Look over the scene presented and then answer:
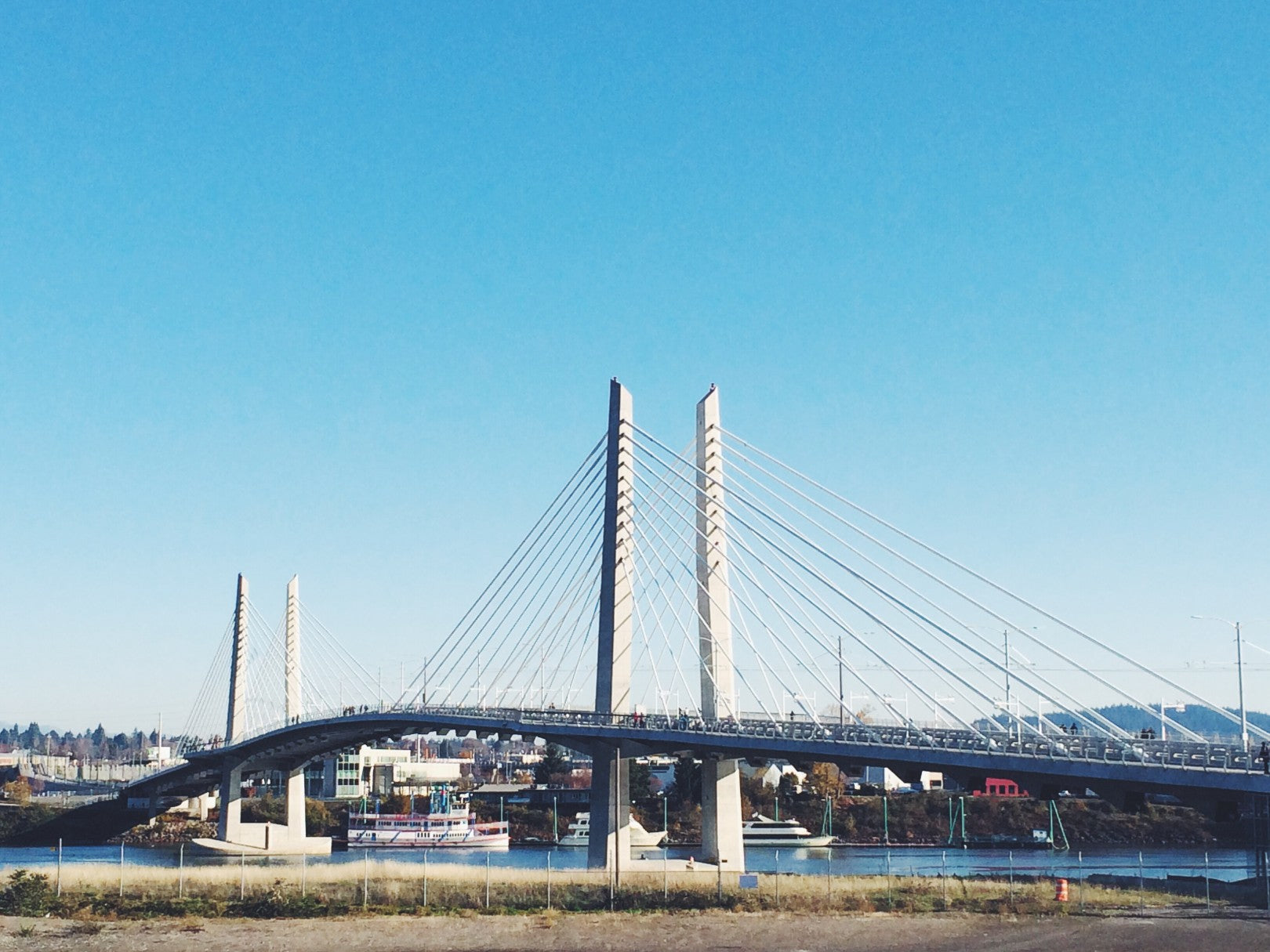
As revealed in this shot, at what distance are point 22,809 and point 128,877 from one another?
73.5 metres

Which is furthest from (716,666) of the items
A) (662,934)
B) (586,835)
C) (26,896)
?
(586,835)

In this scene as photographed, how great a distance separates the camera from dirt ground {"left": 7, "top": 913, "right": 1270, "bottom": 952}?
45.6 metres

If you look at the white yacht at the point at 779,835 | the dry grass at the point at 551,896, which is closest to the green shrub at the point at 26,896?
the dry grass at the point at 551,896

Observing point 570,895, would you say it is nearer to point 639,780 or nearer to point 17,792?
point 639,780

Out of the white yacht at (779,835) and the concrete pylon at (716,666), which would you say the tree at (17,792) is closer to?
the white yacht at (779,835)

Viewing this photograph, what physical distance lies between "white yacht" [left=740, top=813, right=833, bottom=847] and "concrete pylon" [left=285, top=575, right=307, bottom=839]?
35.4 meters

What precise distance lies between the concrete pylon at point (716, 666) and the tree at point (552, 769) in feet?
294

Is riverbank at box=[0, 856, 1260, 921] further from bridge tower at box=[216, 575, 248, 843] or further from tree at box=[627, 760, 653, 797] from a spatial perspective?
tree at box=[627, 760, 653, 797]

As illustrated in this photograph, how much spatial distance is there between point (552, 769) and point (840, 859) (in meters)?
71.4

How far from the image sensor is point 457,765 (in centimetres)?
17200

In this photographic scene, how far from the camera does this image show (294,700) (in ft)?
385

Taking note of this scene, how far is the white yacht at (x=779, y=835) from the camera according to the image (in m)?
121

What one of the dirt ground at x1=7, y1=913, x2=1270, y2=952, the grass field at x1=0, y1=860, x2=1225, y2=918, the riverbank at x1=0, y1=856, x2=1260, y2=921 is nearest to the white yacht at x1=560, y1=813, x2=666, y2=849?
the riverbank at x1=0, y1=856, x2=1260, y2=921

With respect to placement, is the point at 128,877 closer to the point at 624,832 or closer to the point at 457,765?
the point at 624,832
